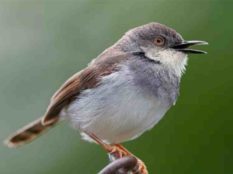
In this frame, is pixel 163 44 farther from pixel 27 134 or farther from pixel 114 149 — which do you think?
pixel 27 134

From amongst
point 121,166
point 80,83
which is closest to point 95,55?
point 80,83

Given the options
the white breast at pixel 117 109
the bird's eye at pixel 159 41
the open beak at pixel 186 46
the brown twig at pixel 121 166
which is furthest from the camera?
the bird's eye at pixel 159 41

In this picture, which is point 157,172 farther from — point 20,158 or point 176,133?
point 20,158

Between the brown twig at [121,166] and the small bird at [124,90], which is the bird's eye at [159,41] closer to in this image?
the small bird at [124,90]

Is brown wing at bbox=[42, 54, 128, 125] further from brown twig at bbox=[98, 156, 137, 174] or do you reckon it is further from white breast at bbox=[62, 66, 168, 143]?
brown twig at bbox=[98, 156, 137, 174]

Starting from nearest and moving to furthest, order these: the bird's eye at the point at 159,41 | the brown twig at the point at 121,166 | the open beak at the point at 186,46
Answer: the brown twig at the point at 121,166 → the open beak at the point at 186,46 → the bird's eye at the point at 159,41

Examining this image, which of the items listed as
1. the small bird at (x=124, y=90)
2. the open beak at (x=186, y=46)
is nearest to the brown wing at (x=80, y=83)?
the small bird at (x=124, y=90)
